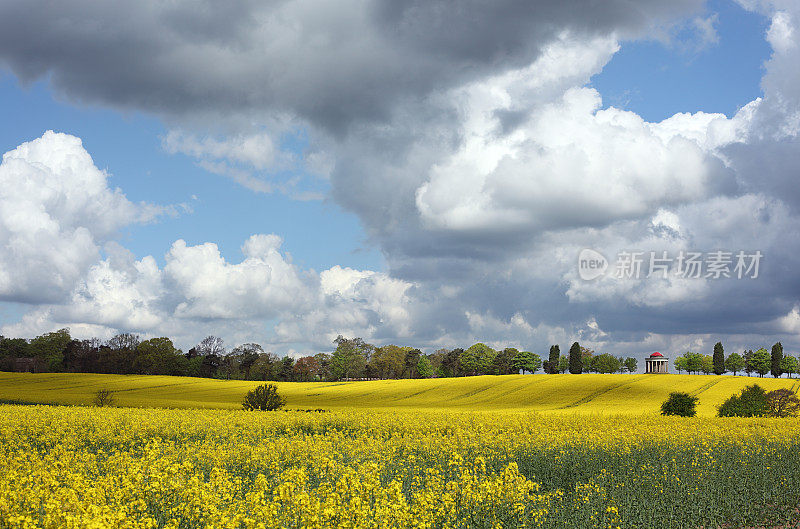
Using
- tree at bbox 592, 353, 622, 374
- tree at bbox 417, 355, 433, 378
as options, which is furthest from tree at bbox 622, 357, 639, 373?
tree at bbox 417, 355, 433, 378

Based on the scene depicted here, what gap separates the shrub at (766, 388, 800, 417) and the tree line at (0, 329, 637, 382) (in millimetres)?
74826

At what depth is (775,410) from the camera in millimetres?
36781

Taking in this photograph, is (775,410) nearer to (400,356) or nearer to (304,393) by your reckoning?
(304,393)

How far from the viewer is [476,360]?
138625 millimetres

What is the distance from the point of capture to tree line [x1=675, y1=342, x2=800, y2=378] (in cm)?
13125

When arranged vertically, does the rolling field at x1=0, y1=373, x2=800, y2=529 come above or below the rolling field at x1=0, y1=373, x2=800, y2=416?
above

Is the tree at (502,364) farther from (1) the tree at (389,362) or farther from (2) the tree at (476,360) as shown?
(1) the tree at (389,362)

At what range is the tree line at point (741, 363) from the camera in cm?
13125

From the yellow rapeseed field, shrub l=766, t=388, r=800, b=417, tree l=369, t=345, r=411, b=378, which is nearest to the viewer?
the yellow rapeseed field

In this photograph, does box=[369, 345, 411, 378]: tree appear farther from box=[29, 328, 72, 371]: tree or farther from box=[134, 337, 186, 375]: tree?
box=[29, 328, 72, 371]: tree

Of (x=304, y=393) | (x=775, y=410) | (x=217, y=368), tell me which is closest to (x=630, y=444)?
(x=775, y=410)

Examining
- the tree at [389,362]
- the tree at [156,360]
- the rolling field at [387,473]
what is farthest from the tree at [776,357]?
the tree at [156,360]

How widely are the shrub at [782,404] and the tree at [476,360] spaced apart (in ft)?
319

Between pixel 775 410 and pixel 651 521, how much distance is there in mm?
33281
